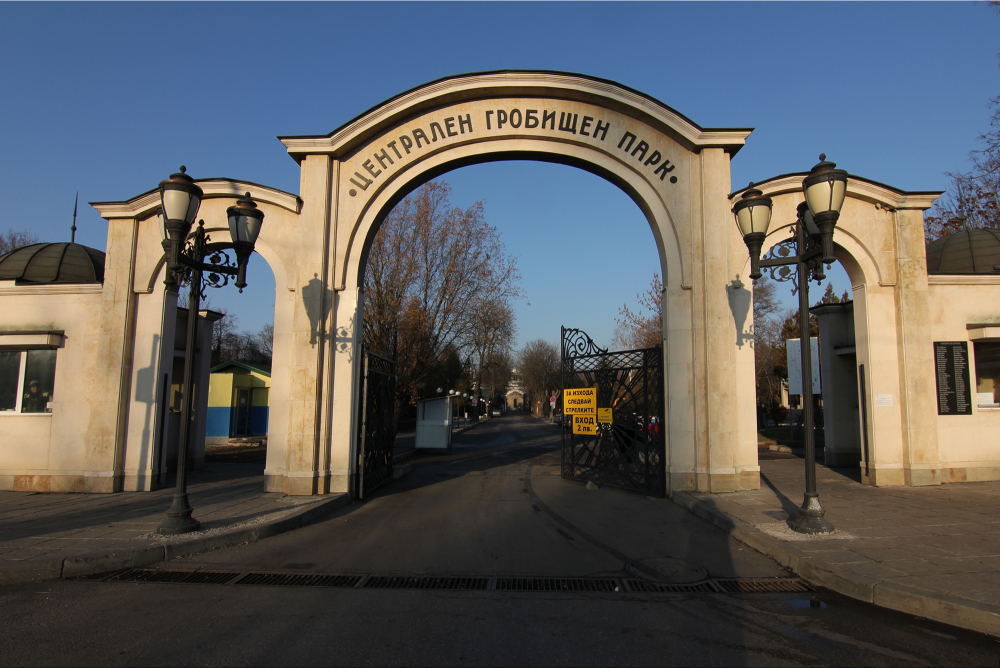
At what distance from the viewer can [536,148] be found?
1157cm

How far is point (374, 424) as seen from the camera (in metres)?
11.9

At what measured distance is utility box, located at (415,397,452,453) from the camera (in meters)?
22.7

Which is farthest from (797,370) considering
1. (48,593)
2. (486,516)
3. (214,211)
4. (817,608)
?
(48,593)

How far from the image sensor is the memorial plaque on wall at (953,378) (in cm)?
1125

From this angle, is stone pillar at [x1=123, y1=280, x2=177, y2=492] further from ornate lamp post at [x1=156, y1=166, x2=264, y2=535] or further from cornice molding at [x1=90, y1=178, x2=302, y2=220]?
ornate lamp post at [x1=156, y1=166, x2=264, y2=535]

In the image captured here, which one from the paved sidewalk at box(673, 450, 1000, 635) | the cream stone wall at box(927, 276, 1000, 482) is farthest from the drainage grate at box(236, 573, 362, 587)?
the cream stone wall at box(927, 276, 1000, 482)

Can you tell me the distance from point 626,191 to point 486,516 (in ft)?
23.5

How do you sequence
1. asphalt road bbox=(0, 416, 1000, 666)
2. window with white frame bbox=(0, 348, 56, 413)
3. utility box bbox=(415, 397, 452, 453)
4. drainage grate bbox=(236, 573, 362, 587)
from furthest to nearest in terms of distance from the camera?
utility box bbox=(415, 397, 452, 453) < window with white frame bbox=(0, 348, 56, 413) < drainage grate bbox=(236, 573, 362, 587) < asphalt road bbox=(0, 416, 1000, 666)

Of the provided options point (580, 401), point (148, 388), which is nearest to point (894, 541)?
point (580, 401)

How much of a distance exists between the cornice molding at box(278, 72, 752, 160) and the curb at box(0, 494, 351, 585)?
710 cm

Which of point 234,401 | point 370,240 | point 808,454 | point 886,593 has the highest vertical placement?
point 370,240

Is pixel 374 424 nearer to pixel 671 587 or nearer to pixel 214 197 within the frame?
pixel 214 197

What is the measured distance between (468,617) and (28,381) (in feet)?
38.1

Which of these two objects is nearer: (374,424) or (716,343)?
(716,343)
